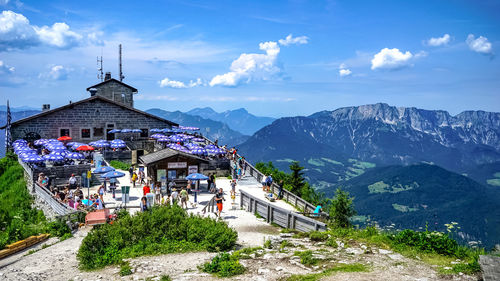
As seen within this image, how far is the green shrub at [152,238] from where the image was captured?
1410cm

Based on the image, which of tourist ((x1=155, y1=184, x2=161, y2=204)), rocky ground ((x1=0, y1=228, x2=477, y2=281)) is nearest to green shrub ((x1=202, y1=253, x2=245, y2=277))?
rocky ground ((x1=0, y1=228, x2=477, y2=281))

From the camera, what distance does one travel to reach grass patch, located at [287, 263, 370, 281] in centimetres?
1080

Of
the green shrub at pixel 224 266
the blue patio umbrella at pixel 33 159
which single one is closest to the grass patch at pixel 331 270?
the green shrub at pixel 224 266

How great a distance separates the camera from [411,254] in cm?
1313

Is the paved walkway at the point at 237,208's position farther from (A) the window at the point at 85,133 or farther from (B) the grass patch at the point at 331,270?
(A) the window at the point at 85,133

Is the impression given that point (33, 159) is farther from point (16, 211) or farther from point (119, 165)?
point (119, 165)

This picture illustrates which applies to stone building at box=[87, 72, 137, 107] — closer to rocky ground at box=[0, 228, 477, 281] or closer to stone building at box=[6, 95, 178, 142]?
stone building at box=[6, 95, 178, 142]

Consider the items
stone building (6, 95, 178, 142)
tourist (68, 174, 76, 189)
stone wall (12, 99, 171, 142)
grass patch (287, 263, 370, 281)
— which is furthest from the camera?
stone wall (12, 99, 171, 142)

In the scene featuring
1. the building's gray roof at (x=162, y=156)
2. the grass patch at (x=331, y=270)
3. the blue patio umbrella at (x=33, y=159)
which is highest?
the building's gray roof at (x=162, y=156)

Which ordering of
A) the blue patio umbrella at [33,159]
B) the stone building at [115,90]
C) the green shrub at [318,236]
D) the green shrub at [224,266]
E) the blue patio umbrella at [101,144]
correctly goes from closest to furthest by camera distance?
the green shrub at [224,266]
the green shrub at [318,236]
the blue patio umbrella at [33,159]
the blue patio umbrella at [101,144]
the stone building at [115,90]

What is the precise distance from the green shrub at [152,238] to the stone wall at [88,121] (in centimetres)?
3247

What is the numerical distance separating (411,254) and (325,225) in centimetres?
466

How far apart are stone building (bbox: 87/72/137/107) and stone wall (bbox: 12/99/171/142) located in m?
8.96

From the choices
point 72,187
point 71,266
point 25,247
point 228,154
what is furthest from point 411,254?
point 228,154
